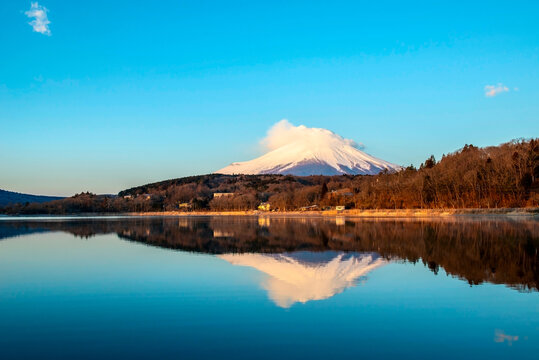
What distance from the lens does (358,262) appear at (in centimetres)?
1421

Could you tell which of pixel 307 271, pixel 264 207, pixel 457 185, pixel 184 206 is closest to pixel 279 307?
pixel 307 271

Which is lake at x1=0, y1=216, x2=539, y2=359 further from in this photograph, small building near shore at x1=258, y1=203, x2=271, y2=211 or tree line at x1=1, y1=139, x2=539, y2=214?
small building near shore at x1=258, y1=203, x2=271, y2=211

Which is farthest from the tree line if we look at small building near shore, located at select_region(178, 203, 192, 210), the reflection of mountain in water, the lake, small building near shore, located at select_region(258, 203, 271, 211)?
small building near shore, located at select_region(178, 203, 192, 210)

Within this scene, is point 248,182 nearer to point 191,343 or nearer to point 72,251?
point 72,251

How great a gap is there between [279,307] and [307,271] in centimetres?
428

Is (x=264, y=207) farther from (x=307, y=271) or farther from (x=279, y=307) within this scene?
(x=279, y=307)

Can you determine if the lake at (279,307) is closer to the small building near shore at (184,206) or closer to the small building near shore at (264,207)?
the small building near shore at (264,207)

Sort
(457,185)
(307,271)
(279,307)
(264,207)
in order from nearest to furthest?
(279,307) → (307,271) → (457,185) → (264,207)

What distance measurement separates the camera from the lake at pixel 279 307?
602 cm

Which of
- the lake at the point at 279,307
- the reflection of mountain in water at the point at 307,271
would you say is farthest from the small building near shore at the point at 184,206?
the lake at the point at 279,307

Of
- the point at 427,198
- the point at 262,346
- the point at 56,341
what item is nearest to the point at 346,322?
the point at 262,346

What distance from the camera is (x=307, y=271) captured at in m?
12.5

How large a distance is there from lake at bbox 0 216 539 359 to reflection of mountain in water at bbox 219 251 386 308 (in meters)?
0.05

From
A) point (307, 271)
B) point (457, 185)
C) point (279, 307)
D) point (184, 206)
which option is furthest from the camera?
point (184, 206)
